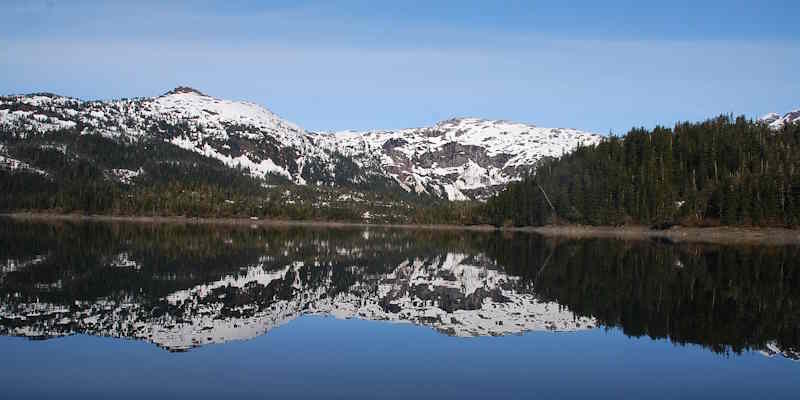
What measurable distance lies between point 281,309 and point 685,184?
160 meters

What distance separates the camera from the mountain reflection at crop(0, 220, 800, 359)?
26828mm

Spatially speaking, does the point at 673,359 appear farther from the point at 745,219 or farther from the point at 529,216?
the point at 529,216

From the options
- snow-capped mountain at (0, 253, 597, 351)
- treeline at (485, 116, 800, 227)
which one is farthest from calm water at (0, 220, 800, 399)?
treeline at (485, 116, 800, 227)

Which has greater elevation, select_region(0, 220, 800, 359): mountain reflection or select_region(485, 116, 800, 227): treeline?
select_region(485, 116, 800, 227): treeline

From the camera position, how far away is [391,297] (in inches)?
1527

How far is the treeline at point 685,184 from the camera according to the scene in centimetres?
14288

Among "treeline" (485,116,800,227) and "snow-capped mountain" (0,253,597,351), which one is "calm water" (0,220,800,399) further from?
"treeline" (485,116,800,227)

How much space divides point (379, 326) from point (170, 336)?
27.4 ft

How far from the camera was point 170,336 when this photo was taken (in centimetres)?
2458

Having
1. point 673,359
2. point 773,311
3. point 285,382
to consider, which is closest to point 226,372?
point 285,382

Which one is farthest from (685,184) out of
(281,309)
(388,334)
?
(388,334)

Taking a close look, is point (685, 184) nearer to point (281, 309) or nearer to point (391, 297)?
point (391, 297)

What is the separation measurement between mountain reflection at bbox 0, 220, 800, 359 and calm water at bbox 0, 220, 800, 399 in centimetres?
13

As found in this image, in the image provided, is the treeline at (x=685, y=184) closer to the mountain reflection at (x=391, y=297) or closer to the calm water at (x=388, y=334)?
the mountain reflection at (x=391, y=297)
